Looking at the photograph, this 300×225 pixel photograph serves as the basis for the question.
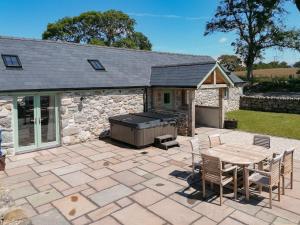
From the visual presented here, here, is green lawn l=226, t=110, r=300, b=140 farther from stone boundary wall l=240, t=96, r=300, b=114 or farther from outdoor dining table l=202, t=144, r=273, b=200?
outdoor dining table l=202, t=144, r=273, b=200

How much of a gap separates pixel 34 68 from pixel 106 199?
7.71 metres

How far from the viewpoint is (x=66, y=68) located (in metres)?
12.7

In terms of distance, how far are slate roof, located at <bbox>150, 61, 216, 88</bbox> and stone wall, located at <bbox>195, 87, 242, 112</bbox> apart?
14.4 feet

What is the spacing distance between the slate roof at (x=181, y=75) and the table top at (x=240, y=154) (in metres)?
5.16

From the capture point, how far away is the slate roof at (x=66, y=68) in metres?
10.7

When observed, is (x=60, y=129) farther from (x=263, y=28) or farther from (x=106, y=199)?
(x=263, y=28)

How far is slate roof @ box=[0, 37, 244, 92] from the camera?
10.7 m

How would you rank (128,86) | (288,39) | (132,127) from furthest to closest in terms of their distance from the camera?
(288,39), (128,86), (132,127)

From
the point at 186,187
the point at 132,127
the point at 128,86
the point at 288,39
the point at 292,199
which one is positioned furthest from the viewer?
the point at 288,39

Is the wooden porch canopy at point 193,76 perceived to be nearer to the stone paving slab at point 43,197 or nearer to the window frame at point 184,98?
the window frame at point 184,98

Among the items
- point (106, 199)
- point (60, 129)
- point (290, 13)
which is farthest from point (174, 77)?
point (290, 13)

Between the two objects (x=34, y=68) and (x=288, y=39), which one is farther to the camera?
(x=288, y=39)

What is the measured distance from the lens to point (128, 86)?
45.1ft

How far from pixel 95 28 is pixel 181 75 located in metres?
36.0
